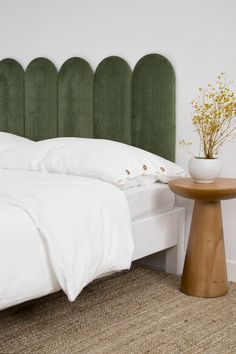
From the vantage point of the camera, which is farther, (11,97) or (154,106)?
(11,97)

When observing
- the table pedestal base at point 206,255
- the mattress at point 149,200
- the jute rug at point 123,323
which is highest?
the mattress at point 149,200

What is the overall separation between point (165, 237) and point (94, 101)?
37.1 inches

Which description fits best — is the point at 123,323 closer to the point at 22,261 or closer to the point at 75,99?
the point at 22,261

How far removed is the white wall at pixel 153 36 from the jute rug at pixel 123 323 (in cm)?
53

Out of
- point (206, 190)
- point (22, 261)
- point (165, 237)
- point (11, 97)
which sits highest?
point (11, 97)

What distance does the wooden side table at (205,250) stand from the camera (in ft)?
8.86

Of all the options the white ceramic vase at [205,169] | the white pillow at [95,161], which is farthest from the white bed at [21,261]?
the white ceramic vase at [205,169]

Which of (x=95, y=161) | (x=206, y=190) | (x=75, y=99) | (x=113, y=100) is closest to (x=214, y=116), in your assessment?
(x=206, y=190)

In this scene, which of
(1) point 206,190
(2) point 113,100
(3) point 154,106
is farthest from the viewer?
(2) point 113,100

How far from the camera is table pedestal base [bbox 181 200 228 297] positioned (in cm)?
270

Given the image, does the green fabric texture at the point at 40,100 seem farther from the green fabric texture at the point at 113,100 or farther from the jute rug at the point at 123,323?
the jute rug at the point at 123,323

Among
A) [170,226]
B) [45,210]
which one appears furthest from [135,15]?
[45,210]

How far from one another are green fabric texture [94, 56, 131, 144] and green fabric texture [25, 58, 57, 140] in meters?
0.34

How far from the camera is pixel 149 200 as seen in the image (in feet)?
9.30
